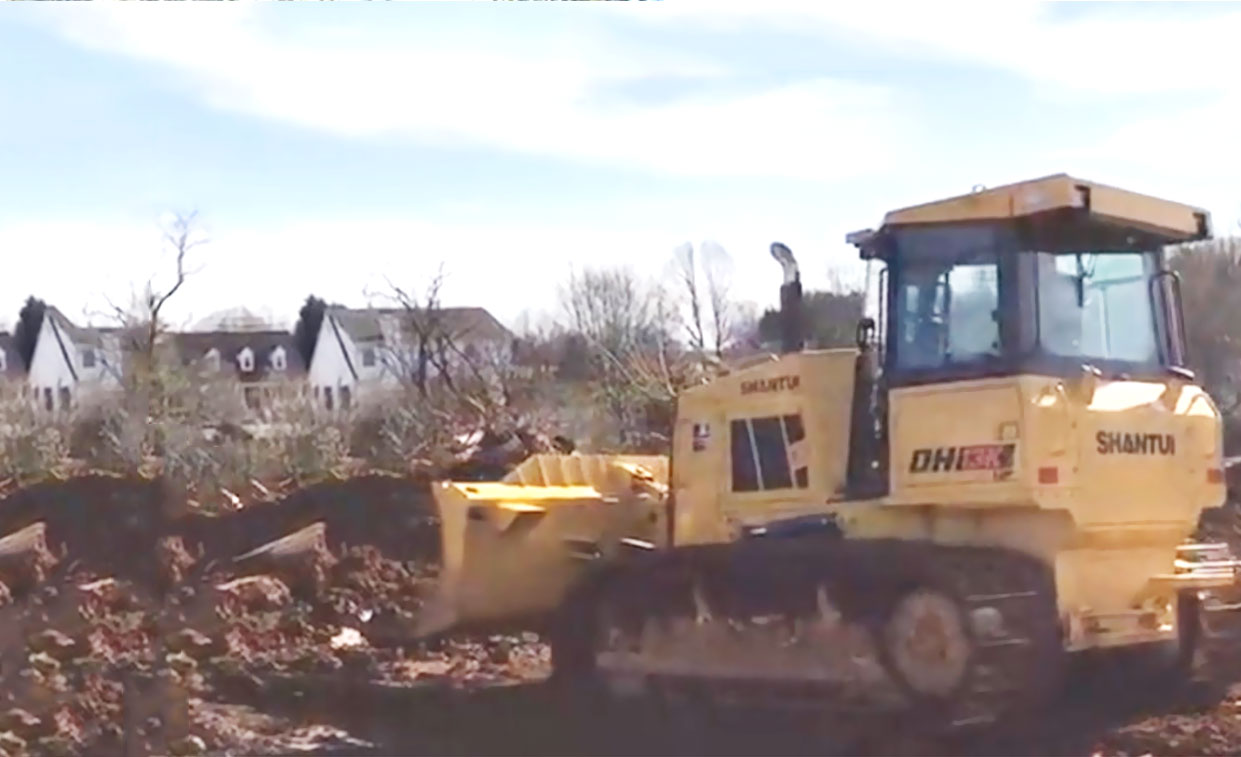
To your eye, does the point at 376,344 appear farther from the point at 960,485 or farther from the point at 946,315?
the point at 960,485

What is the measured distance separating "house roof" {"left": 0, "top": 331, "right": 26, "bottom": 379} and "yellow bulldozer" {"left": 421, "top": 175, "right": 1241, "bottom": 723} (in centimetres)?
4216

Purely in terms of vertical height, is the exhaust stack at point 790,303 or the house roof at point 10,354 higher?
the house roof at point 10,354

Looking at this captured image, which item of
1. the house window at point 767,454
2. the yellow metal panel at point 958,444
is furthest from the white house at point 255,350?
the yellow metal panel at point 958,444

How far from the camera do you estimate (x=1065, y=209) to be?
28.1 ft

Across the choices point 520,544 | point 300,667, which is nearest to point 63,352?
point 300,667

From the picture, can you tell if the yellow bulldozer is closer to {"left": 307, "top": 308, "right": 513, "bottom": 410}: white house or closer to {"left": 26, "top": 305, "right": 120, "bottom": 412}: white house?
{"left": 307, "top": 308, "right": 513, "bottom": 410}: white house

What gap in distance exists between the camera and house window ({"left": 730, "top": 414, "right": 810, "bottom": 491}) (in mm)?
9844

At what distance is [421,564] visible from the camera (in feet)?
54.3

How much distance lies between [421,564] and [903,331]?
8.49 m

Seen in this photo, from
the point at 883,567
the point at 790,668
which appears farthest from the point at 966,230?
the point at 790,668

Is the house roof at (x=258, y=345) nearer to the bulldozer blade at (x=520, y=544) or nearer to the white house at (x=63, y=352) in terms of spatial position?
the white house at (x=63, y=352)

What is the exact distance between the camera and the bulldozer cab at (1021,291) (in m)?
8.63

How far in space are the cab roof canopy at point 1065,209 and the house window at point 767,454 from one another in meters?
1.45

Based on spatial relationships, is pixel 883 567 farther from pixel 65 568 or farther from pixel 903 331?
pixel 65 568
